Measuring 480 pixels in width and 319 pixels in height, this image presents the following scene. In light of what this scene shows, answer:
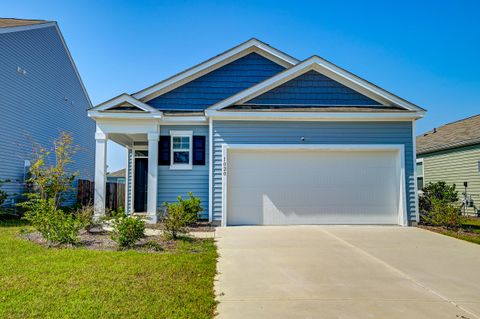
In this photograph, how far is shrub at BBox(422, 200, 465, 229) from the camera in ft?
31.2

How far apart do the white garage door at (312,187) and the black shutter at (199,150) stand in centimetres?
116

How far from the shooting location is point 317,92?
1077 centimetres

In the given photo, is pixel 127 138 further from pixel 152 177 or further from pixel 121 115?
pixel 152 177

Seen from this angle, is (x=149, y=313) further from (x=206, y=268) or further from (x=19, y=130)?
(x=19, y=130)

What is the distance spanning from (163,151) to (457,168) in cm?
1380

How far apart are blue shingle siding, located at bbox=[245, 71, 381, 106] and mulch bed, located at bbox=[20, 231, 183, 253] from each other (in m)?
6.19

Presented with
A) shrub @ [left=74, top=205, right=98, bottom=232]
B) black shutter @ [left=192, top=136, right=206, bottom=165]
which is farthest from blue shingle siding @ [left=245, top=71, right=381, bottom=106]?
shrub @ [left=74, top=205, right=98, bottom=232]

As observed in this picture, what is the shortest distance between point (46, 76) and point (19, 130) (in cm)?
370

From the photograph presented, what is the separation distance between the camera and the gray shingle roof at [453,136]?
14.9 meters

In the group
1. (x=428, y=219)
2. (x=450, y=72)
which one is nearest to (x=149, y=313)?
(x=428, y=219)

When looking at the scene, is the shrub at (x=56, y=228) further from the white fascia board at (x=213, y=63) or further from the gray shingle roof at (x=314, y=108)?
the white fascia board at (x=213, y=63)

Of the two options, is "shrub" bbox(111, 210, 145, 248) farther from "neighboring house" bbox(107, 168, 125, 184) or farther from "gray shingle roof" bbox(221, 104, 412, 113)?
"neighboring house" bbox(107, 168, 125, 184)

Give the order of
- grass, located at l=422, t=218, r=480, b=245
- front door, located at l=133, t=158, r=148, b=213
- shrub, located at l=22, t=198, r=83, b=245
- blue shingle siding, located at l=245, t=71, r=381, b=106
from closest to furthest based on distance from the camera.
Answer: shrub, located at l=22, t=198, r=83, b=245, grass, located at l=422, t=218, r=480, b=245, blue shingle siding, located at l=245, t=71, r=381, b=106, front door, located at l=133, t=158, r=148, b=213

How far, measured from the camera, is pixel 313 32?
12820 millimetres
